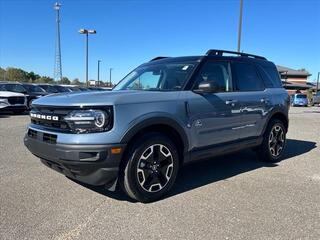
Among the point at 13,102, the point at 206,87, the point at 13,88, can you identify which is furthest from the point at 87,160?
the point at 13,88

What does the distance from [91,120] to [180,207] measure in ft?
4.87

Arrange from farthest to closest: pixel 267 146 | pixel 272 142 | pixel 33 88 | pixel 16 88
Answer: pixel 33 88
pixel 16 88
pixel 272 142
pixel 267 146

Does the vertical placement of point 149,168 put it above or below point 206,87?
below

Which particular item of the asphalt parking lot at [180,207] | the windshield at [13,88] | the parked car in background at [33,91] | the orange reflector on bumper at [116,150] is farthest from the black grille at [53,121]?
the windshield at [13,88]

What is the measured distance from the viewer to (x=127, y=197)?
4832mm

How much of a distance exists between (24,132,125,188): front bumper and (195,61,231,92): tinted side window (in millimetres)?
1793

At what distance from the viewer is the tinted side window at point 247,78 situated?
6.20m

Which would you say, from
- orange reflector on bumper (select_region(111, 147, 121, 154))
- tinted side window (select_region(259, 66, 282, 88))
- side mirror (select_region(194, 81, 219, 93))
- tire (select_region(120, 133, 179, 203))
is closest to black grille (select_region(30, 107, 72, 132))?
orange reflector on bumper (select_region(111, 147, 121, 154))

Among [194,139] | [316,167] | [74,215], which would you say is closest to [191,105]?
[194,139]

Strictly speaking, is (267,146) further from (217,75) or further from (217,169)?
(217,75)

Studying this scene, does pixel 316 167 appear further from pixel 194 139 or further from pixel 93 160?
pixel 93 160

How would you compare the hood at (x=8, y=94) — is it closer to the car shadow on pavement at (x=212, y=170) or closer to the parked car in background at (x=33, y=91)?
the parked car in background at (x=33, y=91)

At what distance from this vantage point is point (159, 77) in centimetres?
568

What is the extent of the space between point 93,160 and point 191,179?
2051 mm
